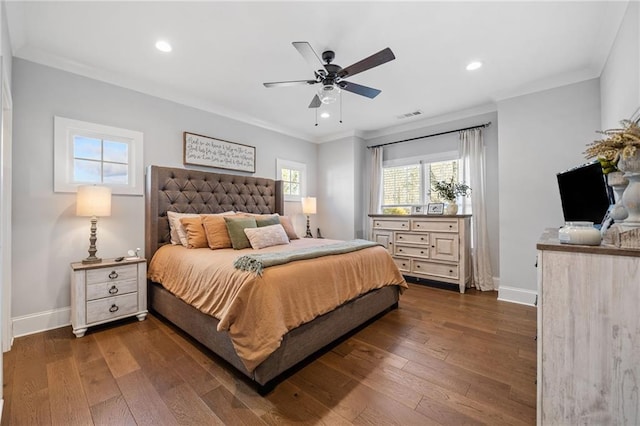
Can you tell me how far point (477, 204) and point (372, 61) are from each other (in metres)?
2.83

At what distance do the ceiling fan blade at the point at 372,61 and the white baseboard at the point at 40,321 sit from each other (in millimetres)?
3475

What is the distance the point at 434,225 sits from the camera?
3957 mm

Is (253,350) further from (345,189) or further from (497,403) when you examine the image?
(345,189)

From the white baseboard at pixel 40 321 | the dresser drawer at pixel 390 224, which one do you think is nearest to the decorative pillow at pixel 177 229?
the white baseboard at pixel 40 321

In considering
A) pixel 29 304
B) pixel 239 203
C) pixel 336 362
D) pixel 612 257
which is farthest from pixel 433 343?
pixel 29 304

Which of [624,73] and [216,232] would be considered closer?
[624,73]

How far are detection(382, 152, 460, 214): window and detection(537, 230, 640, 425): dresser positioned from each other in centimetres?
329

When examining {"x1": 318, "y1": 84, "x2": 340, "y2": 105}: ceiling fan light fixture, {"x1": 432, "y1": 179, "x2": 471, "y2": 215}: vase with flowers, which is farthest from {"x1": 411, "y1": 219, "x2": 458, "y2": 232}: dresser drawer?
{"x1": 318, "y1": 84, "x2": 340, "y2": 105}: ceiling fan light fixture

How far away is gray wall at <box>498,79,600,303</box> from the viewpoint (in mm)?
3000

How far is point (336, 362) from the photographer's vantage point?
2.02 m

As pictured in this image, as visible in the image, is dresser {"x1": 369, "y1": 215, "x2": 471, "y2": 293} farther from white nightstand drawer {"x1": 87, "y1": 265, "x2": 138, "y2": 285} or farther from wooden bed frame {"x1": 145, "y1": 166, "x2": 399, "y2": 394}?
white nightstand drawer {"x1": 87, "y1": 265, "x2": 138, "y2": 285}

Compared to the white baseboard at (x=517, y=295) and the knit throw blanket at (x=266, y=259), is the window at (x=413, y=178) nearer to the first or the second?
the white baseboard at (x=517, y=295)

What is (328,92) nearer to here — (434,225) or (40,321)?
(434,225)

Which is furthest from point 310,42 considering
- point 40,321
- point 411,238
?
point 40,321
